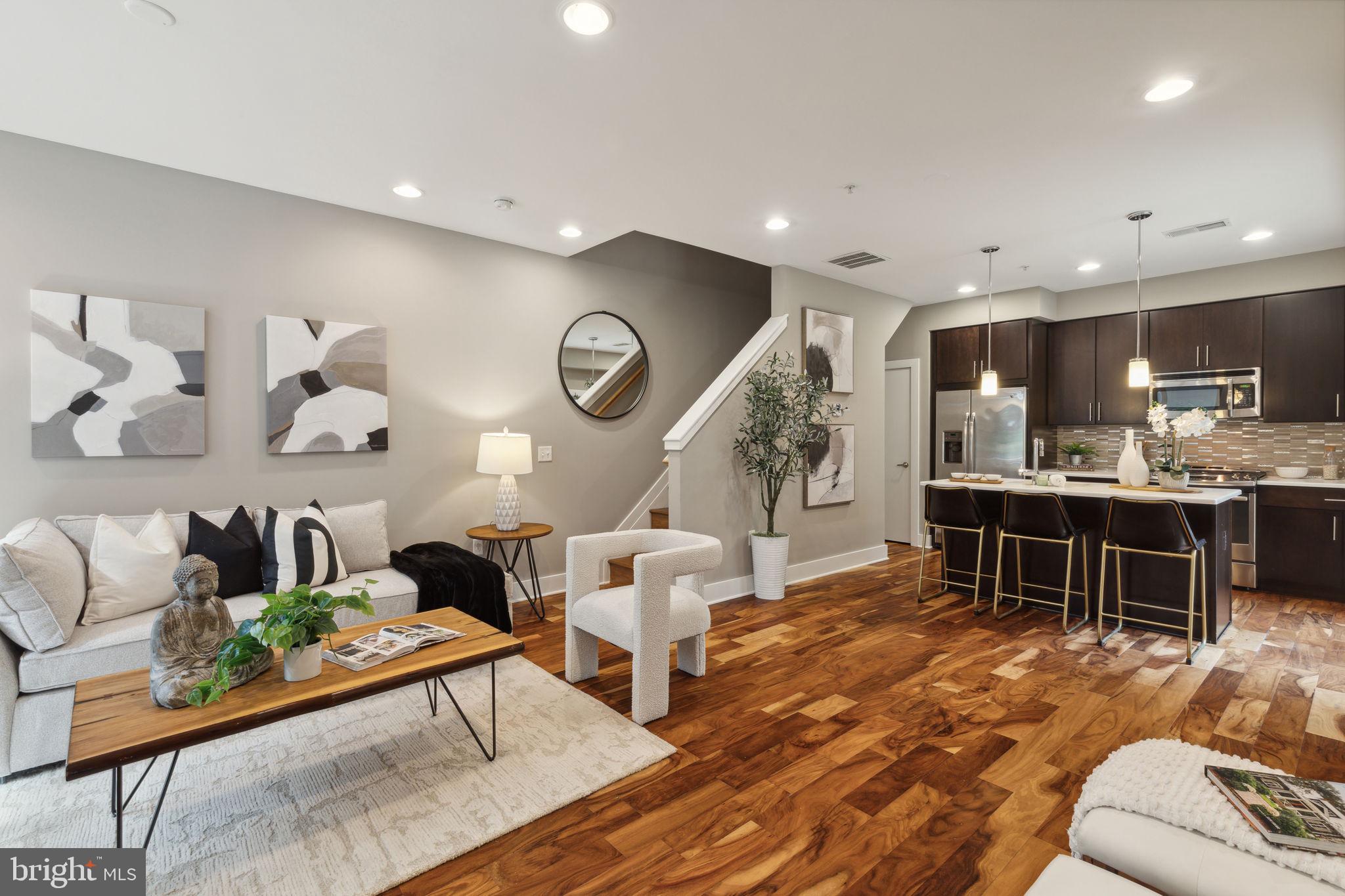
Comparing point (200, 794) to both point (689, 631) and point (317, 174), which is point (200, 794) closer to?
point (689, 631)

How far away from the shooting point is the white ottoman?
121 cm

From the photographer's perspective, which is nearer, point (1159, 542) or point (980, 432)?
point (1159, 542)

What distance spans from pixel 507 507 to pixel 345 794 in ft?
7.22

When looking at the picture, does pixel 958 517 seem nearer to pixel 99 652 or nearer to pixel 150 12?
pixel 99 652

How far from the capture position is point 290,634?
1970 mm

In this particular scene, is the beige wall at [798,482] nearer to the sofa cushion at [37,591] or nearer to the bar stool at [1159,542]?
the bar stool at [1159,542]

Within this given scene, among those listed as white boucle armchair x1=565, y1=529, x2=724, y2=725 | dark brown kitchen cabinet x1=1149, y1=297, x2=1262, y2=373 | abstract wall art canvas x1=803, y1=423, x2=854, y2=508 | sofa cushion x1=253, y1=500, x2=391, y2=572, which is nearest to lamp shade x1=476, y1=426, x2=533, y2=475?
sofa cushion x1=253, y1=500, x2=391, y2=572

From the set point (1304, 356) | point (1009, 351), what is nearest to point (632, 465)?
point (1009, 351)

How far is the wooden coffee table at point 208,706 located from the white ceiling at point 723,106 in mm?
2222

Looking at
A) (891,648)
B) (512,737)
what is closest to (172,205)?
(512,737)

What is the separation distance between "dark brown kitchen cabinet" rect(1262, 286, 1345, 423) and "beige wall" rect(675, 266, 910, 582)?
2934 millimetres

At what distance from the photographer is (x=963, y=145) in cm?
300

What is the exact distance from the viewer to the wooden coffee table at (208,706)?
163 cm

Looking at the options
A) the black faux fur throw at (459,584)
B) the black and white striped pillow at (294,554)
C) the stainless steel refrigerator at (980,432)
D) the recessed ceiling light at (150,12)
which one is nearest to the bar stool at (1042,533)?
the stainless steel refrigerator at (980,432)
